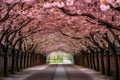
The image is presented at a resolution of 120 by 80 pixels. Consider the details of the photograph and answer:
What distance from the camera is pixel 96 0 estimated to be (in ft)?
64.1

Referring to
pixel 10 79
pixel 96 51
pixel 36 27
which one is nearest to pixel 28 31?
pixel 36 27

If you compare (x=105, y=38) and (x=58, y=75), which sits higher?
(x=105, y=38)

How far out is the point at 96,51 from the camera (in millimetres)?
56219

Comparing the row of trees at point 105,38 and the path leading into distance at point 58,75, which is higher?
the row of trees at point 105,38

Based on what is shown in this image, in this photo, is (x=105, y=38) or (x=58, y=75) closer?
(x=105, y=38)

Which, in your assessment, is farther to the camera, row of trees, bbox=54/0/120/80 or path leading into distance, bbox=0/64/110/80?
path leading into distance, bbox=0/64/110/80

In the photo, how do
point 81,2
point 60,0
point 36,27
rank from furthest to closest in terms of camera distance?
point 36,27, point 81,2, point 60,0

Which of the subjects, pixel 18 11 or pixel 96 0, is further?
pixel 18 11

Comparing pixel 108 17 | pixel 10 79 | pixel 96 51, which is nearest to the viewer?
pixel 108 17

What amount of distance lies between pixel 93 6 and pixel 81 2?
1494 millimetres

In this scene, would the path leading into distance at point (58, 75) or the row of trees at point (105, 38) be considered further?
the path leading into distance at point (58, 75)

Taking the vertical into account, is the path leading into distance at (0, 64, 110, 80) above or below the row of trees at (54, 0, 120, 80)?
below

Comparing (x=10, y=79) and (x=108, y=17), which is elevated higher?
(x=108, y=17)

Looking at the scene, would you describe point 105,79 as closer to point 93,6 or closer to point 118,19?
point 118,19
